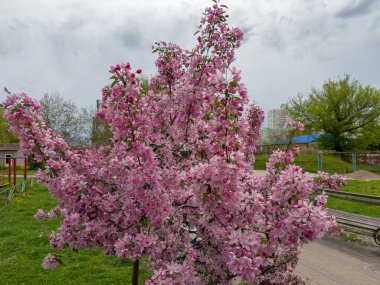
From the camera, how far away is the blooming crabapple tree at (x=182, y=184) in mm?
2709

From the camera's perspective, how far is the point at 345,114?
3341cm

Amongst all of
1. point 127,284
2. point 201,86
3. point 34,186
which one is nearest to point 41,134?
point 201,86

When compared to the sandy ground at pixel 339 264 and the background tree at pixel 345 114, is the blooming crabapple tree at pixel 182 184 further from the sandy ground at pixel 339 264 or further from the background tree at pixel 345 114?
the background tree at pixel 345 114

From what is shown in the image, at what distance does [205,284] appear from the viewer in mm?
3482

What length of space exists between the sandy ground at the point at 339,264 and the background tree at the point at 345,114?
26094 millimetres

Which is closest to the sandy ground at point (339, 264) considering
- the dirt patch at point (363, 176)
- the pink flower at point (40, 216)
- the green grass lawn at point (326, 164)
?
the pink flower at point (40, 216)

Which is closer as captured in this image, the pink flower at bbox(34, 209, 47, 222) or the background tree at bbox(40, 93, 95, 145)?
the pink flower at bbox(34, 209, 47, 222)

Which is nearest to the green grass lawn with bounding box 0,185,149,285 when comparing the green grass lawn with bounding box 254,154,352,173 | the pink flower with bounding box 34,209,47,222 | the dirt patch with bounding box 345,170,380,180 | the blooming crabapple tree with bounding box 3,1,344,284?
the pink flower with bounding box 34,209,47,222

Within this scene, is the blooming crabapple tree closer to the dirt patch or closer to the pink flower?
the pink flower

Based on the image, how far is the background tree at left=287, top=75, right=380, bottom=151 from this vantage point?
32938 millimetres

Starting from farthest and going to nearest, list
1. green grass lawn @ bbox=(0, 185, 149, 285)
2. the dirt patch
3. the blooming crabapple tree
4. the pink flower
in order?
the dirt patch, green grass lawn @ bbox=(0, 185, 149, 285), the pink flower, the blooming crabapple tree

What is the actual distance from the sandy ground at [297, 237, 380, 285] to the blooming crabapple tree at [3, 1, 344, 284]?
1.79 metres

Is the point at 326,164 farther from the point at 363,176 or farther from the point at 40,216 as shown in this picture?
the point at 40,216

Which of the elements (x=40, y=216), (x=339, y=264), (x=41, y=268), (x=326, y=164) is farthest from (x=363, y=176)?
(x=40, y=216)
